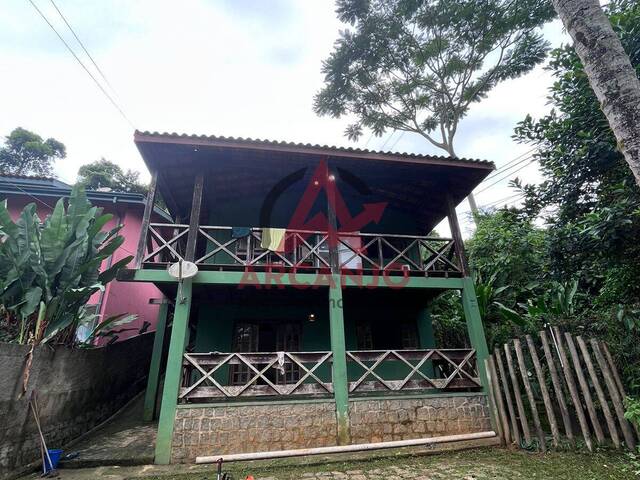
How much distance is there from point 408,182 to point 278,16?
6.65m

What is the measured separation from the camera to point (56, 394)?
4984 mm

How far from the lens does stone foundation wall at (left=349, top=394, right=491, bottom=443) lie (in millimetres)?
5379

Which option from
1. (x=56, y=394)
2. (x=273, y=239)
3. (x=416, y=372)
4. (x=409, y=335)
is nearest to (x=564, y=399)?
(x=416, y=372)

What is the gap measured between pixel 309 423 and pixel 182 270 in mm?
3465

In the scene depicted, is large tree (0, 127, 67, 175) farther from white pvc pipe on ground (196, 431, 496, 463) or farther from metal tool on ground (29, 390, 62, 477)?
white pvc pipe on ground (196, 431, 496, 463)

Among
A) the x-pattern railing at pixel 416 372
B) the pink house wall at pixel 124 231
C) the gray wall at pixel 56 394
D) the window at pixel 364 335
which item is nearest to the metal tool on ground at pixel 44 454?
the gray wall at pixel 56 394

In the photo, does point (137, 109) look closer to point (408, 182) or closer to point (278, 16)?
point (278, 16)

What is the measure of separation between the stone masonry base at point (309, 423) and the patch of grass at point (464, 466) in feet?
1.14

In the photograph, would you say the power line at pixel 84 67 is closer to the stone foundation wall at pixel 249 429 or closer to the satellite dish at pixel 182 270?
the satellite dish at pixel 182 270

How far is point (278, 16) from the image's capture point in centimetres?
938

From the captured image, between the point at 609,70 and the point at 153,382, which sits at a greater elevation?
the point at 609,70

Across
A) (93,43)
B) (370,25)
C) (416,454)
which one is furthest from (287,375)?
(370,25)

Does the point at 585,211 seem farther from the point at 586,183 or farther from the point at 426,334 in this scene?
the point at 426,334

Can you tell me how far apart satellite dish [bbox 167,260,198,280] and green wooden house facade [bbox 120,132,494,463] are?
27 centimetres
